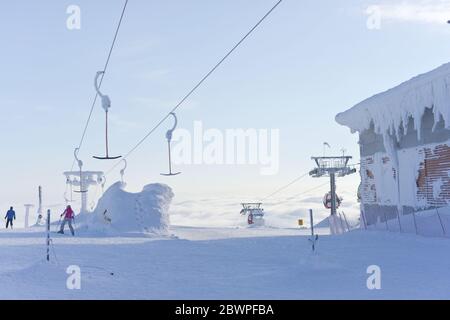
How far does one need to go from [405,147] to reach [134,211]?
1245 centimetres

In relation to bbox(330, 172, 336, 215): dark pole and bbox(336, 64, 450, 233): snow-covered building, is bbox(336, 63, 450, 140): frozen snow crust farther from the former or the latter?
bbox(330, 172, 336, 215): dark pole

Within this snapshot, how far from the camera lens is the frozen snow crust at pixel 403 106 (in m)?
16.9

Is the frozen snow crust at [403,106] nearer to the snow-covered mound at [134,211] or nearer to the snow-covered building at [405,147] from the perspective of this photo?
the snow-covered building at [405,147]

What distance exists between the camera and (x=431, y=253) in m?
13.0

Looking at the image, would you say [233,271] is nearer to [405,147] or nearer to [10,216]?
[405,147]

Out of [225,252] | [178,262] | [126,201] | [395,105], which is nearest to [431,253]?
Answer: [225,252]

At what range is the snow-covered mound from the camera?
2421 cm

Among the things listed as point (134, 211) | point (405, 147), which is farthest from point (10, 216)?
point (405, 147)

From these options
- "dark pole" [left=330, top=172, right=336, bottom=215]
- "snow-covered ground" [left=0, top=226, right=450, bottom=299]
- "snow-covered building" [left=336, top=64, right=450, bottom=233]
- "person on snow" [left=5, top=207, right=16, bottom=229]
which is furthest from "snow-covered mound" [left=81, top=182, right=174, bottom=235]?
"dark pole" [left=330, top=172, right=336, bottom=215]

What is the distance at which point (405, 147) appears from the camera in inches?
783

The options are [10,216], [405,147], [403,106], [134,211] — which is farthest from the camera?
[10,216]

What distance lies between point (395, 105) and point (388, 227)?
462cm

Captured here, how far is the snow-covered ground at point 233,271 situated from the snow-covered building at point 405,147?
132 inches
